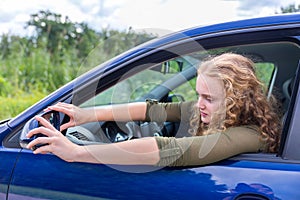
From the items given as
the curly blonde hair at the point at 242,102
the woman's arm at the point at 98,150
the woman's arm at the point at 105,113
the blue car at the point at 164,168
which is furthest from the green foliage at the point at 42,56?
the curly blonde hair at the point at 242,102

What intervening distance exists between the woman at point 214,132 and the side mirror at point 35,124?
3 cm

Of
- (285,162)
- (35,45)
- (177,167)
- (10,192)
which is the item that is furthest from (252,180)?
(35,45)

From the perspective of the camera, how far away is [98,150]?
1729 millimetres

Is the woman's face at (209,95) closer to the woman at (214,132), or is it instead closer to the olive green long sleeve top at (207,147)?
the woman at (214,132)

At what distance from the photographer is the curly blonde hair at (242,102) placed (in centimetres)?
176

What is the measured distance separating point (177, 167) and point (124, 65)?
553mm

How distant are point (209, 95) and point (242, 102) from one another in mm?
149

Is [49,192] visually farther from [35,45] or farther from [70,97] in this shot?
[35,45]

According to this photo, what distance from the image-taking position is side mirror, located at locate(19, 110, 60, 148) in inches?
72.0

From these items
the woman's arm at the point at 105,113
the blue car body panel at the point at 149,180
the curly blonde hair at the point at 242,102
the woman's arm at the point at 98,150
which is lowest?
the blue car body panel at the point at 149,180

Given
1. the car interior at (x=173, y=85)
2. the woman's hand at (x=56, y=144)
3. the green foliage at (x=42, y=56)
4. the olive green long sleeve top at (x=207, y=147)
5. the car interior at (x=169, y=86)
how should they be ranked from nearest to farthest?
the olive green long sleeve top at (x=207, y=147), the woman's hand at (x=56, y=144), the car interior at (x=169, y=86), the car interior at (x=173, y=85), the green foliage at (x=42, y=56)

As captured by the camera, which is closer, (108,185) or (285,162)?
(285,162)

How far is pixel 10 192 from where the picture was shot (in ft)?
6.20

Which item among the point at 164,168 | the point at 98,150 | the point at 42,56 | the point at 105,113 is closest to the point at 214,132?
the point at 164,168
